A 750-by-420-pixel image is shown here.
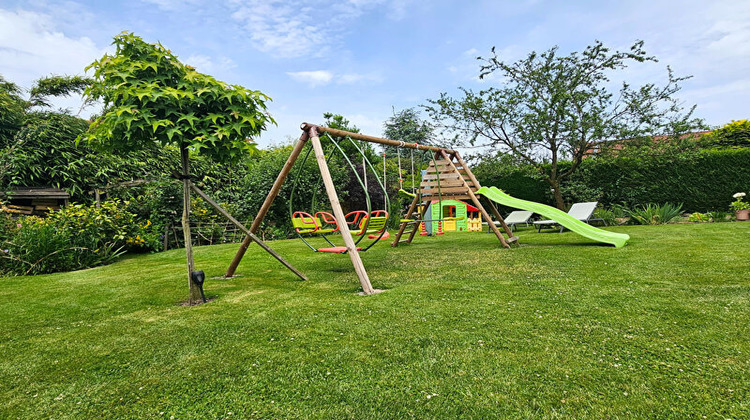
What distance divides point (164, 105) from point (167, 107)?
0.10 ft

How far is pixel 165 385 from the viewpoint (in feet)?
6.97

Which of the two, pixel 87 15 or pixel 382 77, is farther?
pixel 382 77

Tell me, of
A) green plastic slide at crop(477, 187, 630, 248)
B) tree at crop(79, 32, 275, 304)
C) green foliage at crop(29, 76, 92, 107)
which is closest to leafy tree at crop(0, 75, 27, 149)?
green foliage at crop(29, 76, 92, 107)

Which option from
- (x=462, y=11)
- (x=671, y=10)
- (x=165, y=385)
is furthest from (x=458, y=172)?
(x=165, y=385)

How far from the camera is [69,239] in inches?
285

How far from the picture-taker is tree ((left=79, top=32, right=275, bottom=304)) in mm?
3621

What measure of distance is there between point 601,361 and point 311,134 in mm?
3998

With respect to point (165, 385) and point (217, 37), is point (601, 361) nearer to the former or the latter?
point (165, 385)

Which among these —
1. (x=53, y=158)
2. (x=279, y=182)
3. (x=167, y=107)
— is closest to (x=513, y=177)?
(x=279, y=182)

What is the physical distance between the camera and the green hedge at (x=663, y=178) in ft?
40.7

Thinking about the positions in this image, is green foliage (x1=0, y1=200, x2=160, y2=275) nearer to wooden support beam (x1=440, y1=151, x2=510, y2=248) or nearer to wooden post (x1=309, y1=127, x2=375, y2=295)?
wooden post (x1=309, y1=127, x2=375, y2=295)

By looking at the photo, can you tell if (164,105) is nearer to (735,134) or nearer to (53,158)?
(53,158)

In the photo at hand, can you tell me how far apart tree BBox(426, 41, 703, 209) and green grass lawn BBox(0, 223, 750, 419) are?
25.4 ft

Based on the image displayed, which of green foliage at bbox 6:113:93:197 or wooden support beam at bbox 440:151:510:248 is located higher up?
green foliage at bbox 6:113:93:197
